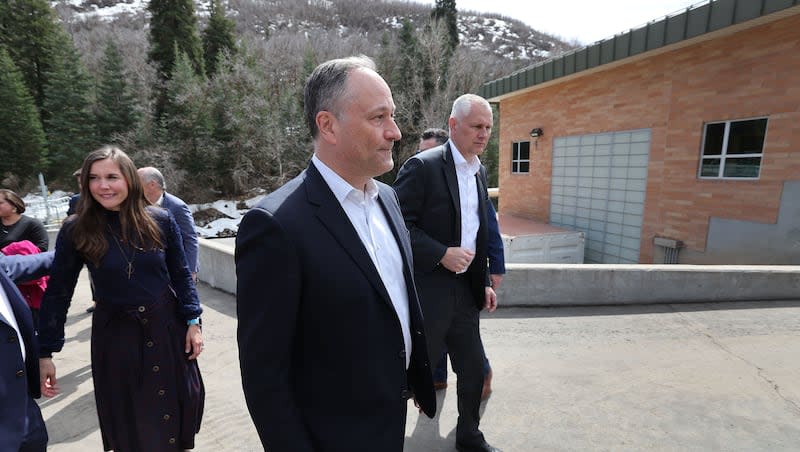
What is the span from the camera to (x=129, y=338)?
2.33 m

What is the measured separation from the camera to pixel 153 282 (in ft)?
7.86

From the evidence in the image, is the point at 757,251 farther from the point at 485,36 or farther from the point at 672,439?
the point at 485,36

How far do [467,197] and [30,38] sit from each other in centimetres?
4693

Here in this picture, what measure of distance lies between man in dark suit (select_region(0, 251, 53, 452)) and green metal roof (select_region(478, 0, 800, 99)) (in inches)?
370

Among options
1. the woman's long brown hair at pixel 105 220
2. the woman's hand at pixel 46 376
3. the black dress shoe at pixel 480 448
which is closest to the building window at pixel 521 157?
the black dress shoe at pixel 480 448

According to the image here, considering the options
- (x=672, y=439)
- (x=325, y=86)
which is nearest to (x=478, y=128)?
(x=325, y=86)

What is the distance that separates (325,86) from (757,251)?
8851mm

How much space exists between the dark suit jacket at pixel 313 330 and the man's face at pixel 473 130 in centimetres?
160

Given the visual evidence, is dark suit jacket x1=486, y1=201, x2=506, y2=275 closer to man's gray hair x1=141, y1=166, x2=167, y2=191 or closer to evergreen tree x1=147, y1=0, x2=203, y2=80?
man's gray hair x1=141, y1=166, x2=167, y2=191

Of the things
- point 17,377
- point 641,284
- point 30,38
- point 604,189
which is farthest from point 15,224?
point 30,38

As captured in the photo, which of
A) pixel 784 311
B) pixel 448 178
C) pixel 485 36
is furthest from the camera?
pixel 485 36

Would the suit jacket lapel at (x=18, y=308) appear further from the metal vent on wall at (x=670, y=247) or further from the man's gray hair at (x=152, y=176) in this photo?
the metal vent on wall at (x=670, y=247)

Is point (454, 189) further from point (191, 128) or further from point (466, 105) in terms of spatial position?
point (191, 128)

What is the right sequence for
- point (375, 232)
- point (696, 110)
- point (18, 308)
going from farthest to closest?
point (696, 110) → point (18, 308) → point (375, 232)
